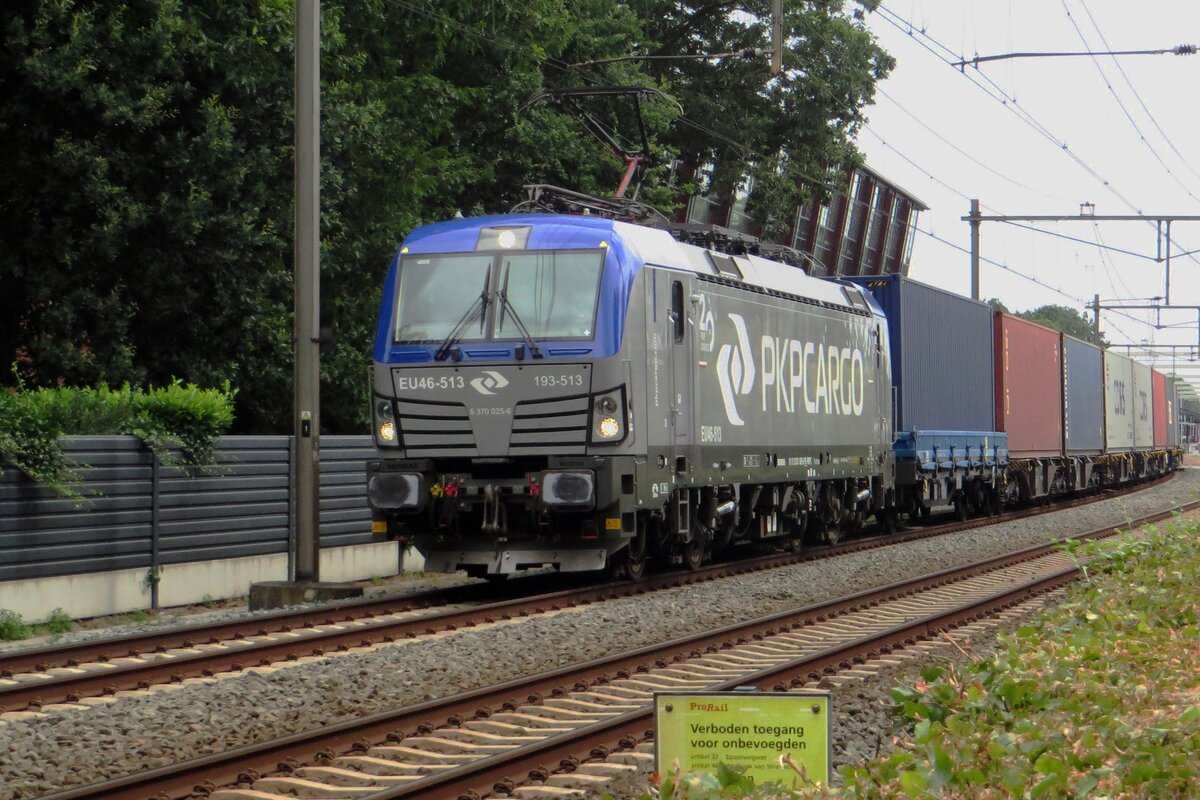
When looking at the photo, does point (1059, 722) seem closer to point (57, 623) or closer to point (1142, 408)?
A: point (57, 623)

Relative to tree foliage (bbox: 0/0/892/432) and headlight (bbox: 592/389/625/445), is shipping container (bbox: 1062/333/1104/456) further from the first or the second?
headlight (bbox: 592/389/625/445)

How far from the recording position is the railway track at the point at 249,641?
9344mm

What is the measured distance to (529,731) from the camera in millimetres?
8422

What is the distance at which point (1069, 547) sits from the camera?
12.9 metres

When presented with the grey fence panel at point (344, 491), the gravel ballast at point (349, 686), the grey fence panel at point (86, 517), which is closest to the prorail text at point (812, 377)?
the gravel ballast at point (349, 686)

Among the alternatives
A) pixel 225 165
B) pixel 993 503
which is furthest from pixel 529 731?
pixel 993 503

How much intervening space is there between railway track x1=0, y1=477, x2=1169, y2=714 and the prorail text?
285 cm

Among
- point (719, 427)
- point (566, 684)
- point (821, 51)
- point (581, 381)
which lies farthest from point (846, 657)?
point (821, 51)

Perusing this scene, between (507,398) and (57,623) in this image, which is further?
Result: (507,398)

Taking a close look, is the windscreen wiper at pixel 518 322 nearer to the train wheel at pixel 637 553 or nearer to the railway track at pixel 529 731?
the train wheel at pixel 637 553

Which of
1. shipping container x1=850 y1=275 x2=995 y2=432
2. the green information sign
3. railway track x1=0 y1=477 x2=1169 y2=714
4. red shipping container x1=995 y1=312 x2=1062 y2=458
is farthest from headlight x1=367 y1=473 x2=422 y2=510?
red shipping container x1=995 y1=312 x2=1062 y2=458

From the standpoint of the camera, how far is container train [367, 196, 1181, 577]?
46.4 feet

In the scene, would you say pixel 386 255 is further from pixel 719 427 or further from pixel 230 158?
pixel 719 427

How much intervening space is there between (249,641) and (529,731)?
395 cm
